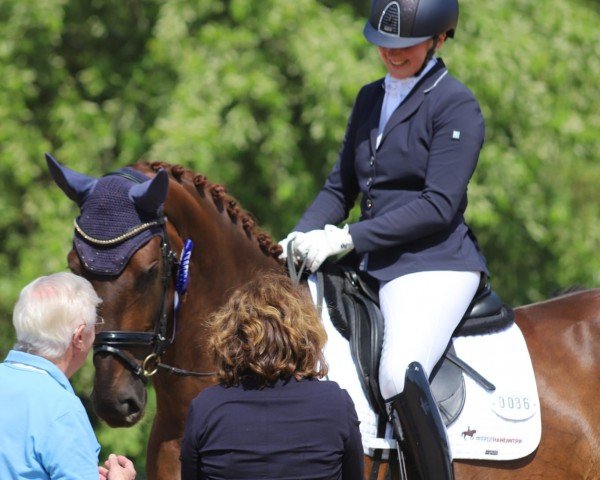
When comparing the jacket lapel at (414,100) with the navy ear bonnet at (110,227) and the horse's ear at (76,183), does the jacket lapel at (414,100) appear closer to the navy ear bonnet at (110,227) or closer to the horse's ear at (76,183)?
the navy ear bonnet at (110,227)

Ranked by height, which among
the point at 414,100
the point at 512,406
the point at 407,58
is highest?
the point at 407,58

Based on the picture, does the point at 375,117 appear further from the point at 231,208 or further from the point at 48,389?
the point at 48,389

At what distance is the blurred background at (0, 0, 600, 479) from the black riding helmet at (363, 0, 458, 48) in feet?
11.1

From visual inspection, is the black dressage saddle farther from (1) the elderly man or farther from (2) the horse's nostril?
(1) the elderly man

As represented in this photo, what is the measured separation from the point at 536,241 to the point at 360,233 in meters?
5.38

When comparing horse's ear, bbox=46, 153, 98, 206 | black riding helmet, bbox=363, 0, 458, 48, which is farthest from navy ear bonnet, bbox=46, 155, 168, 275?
black riding helmet, bbox=363, 0, 458, 48

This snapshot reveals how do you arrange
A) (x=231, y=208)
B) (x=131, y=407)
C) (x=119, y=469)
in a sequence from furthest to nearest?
1. (x=231, y=208)
2. (x=131, y=407)
3. (x=119, y=469)

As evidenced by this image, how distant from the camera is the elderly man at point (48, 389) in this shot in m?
2.70

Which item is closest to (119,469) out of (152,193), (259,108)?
(152,193)

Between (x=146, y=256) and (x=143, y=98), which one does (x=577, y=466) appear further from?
(x=143, y=98)

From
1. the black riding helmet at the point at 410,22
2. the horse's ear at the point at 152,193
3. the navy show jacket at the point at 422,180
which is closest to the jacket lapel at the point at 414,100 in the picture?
the navy show jacket at the point at 422,180

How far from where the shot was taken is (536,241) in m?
9.03

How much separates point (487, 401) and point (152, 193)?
5.37ft

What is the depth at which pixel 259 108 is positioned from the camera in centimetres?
803
